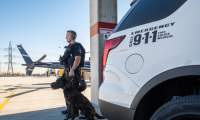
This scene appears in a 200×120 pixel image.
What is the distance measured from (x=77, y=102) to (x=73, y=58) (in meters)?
0.76

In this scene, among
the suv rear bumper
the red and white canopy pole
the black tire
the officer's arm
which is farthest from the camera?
the red and white canopy pole

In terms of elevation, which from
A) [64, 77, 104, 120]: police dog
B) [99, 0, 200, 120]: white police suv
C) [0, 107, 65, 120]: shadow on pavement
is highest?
[99, 0, 200, 120]: white police suv

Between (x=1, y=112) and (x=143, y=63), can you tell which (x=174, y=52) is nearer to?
(x=143, y=63)

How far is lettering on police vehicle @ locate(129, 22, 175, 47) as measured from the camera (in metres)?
2.56

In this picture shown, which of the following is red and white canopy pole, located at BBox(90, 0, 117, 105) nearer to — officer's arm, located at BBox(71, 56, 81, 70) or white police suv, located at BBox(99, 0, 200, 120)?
officer's arm, located at BBox(71, 56, 81, 70)

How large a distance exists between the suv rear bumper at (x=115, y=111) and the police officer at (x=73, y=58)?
9.17 feet

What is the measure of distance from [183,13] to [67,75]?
3756 millimetres

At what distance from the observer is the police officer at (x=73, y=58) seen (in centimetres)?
588

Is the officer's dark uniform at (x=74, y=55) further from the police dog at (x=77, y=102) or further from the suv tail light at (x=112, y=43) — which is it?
the suv tail light at (x=112, y=43)

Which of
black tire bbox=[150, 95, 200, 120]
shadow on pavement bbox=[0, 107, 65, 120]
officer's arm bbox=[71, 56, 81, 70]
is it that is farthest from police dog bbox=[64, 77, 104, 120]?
black tire bbox=[150, 95, 200, 120]

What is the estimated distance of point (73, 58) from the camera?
5.91 meters

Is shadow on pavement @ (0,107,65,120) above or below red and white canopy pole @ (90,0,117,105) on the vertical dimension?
below

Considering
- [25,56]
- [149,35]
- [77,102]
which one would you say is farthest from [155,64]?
[25,56]

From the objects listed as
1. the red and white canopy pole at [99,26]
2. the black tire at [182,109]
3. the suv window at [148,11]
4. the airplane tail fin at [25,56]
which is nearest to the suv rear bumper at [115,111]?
the black tire at [182,109]
